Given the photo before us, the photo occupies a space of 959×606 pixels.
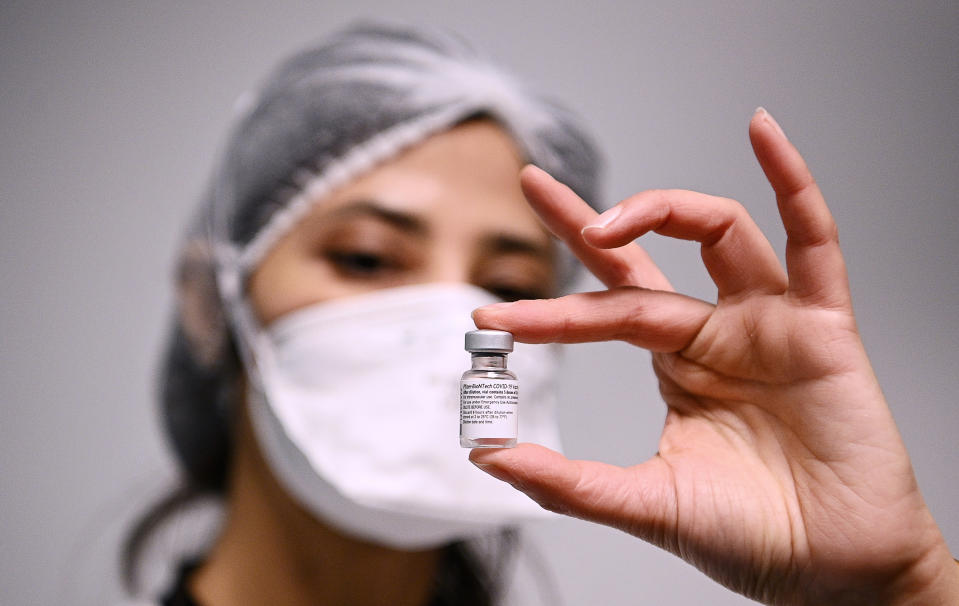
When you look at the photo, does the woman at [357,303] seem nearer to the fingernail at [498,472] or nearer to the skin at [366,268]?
the skin at [366,268]

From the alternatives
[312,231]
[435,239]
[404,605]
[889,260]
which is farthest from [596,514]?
[889,260]

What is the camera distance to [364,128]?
52.9 inches

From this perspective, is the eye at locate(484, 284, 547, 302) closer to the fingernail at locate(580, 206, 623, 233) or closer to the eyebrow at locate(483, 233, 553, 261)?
the eyebrow at locate(483, 233, 553, 261)

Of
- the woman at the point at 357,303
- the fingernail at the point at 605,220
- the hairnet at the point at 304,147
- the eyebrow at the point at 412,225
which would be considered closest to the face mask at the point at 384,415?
the woman at the point at 357,303

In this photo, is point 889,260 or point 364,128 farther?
point 889,260

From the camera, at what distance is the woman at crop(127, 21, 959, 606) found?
0.77 metres

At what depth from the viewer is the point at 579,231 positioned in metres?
0.88

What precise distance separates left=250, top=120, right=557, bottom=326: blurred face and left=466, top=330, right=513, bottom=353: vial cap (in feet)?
1.73

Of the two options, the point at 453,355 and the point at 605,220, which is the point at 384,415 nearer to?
the point at 453,355

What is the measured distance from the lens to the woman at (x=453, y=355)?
772 mm

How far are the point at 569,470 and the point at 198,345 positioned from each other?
3.41 ft

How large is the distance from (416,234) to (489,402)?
588 millimetres

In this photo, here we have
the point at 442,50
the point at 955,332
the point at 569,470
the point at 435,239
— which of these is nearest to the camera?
the point at 569,470

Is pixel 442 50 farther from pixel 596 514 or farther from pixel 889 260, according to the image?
pixel 889 260
